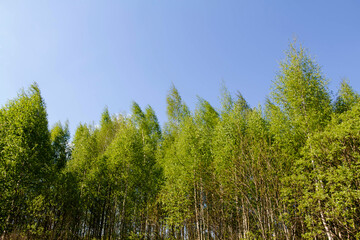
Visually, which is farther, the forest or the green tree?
the green tree

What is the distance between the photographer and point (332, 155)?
32.4 ft

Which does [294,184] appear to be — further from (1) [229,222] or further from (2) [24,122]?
(2) [24,122]

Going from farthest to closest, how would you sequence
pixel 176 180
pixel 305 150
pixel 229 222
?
pixel 176 180
pixel 229 222
pixel 305 150

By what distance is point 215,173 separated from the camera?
13695mm

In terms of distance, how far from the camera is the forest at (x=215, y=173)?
30.3ft

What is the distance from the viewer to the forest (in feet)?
30.3

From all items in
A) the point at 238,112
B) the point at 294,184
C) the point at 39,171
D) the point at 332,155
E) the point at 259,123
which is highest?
the point at 238,112

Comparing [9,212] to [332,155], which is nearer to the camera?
[332,155]

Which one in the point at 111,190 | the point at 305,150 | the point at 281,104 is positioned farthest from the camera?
the point at 111,190

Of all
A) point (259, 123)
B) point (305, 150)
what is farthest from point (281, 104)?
point (305, 150)

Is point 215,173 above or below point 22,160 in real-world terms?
below

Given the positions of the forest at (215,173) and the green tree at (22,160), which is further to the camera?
the green tree at (22,160)

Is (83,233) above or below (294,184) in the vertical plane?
below

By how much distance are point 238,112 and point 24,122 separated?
48.5ft
